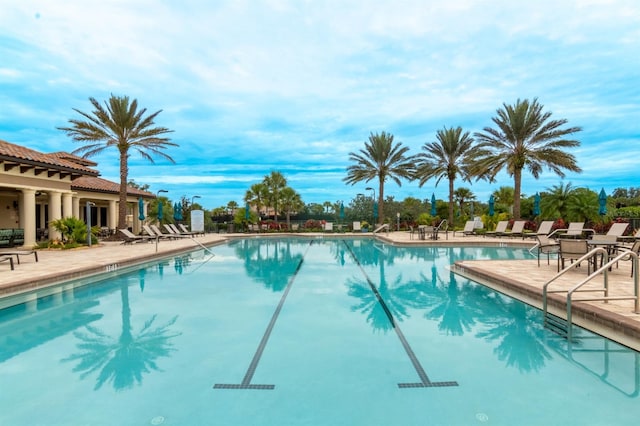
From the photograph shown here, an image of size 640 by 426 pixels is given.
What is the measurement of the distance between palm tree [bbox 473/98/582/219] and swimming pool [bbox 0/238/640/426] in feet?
58.6

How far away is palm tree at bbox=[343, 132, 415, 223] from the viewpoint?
93.4 feet

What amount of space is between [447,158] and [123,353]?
2710 cm

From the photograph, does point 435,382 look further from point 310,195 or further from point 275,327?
point 310,195

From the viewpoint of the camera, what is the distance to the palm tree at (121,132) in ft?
64.4

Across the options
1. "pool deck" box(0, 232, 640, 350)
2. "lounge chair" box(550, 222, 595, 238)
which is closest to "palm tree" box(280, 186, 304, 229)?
"pool deck" box(0, 232, 640, 350)

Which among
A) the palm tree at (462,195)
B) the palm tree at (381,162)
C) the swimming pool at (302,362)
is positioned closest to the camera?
the swimming pool at (302,362)

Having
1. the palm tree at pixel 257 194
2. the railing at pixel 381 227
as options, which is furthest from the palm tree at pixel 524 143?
the palm tree at pixel 257 194

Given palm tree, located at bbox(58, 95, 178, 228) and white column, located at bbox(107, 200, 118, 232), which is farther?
white column, located at bbox(107, 200, 118, 232)

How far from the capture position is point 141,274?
1038 cm

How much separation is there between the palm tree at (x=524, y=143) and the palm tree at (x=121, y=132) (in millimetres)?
19324

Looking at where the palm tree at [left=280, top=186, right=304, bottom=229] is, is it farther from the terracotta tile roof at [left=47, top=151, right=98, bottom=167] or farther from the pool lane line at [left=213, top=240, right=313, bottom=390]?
the pool lane line at [left=213, top=240, right=313, bottom=390]

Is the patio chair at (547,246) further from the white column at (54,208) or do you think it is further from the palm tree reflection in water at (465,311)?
the white column at (54,208)

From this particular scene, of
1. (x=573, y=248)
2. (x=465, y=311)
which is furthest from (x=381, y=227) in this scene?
(x=465, y=311)

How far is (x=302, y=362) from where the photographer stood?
4109 millimetres
